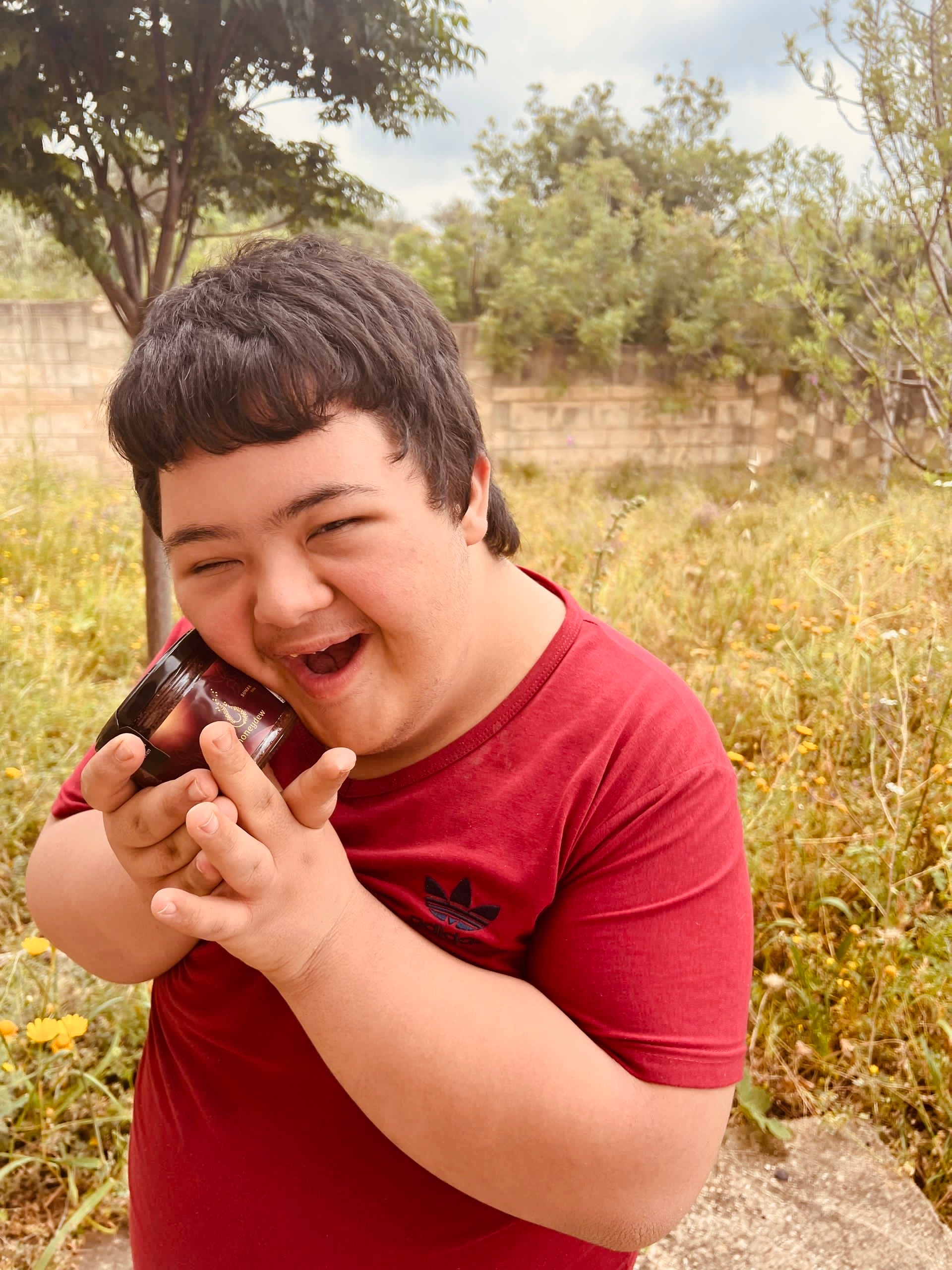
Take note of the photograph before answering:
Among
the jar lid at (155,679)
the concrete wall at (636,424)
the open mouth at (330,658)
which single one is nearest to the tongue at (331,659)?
the open mouth at (330,658)

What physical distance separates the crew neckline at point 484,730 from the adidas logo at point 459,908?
0.37 ft

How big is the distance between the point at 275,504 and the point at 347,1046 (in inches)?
19.3

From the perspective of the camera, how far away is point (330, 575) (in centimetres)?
89

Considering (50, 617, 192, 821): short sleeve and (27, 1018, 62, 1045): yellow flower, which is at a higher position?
(50, 617, 192, 821): short sleeve

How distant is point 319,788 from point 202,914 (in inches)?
5.3

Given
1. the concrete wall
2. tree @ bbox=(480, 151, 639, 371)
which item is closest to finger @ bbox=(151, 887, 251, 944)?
the concrete wall

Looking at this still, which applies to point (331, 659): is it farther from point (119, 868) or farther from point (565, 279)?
point (565, 279)

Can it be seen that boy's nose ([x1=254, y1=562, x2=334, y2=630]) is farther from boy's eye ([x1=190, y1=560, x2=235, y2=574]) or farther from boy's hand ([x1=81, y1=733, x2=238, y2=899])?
boy's hand ([x1=81, y1=733, x2=238, y2=899])

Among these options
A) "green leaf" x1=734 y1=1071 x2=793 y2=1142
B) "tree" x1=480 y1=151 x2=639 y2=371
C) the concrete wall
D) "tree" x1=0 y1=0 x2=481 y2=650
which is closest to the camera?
"green leaf" x1=734 y1=1071 x2=793 y2=1142

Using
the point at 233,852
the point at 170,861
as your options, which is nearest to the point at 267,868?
the point at 233,852

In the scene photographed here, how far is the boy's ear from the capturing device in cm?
104

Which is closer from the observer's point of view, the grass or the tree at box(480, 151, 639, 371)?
the grass

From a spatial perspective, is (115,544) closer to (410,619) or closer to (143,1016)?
(143,1016)

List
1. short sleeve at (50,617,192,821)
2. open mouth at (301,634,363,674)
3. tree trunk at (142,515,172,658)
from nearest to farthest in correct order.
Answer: open mouth at (301,634,363,674), short sleeve at (50,617,192,821), tree trunk at (142,515,172,658)
